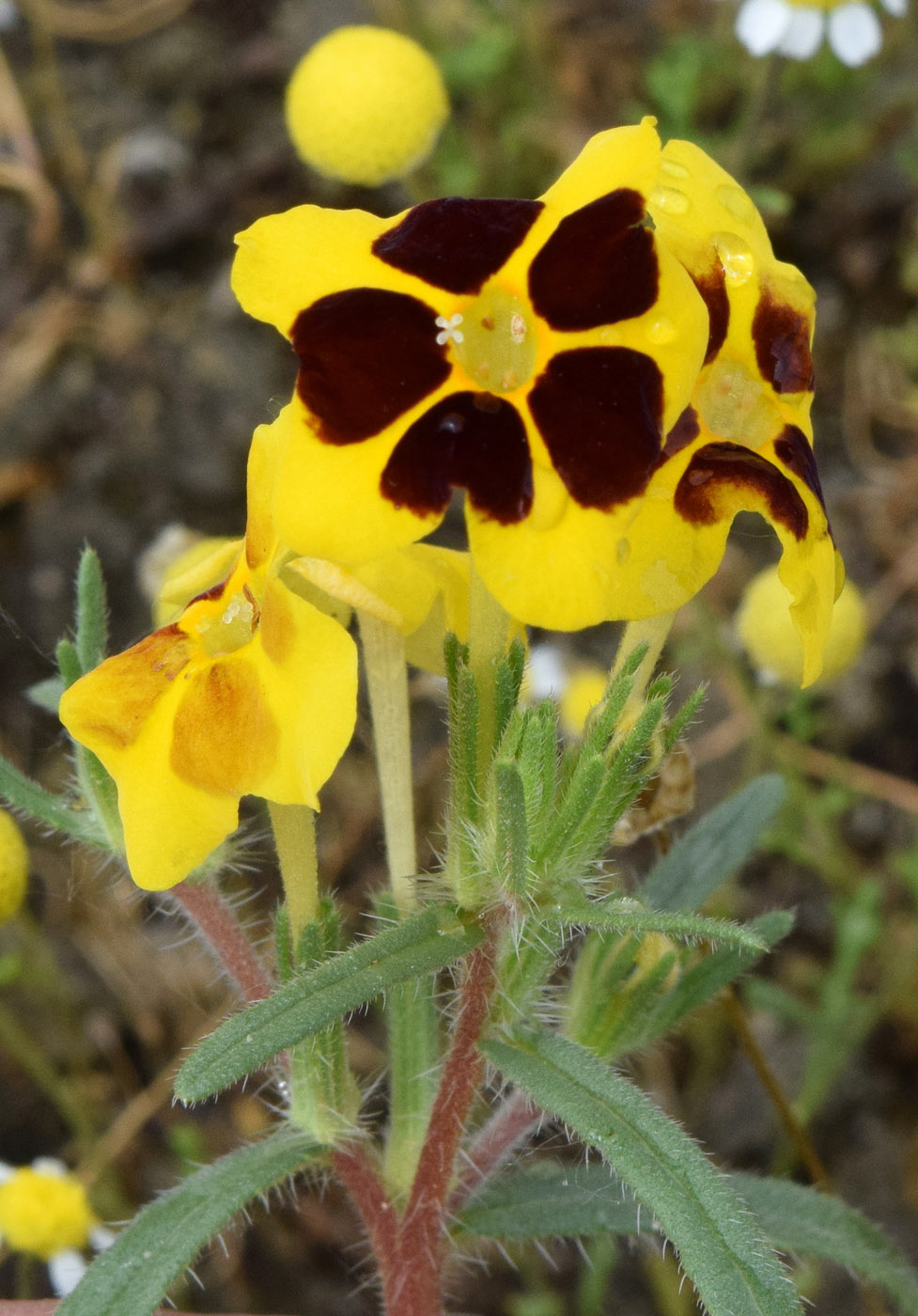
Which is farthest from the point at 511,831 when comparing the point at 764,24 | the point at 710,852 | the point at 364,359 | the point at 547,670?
the point at 764,24

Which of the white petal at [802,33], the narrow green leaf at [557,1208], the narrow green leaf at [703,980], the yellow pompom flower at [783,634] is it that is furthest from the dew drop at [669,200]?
the white petal at [802,33]

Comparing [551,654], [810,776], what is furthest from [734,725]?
[551,654]

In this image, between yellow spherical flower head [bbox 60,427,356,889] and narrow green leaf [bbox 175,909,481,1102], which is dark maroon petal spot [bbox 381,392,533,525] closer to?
yellow spherical flower head [bbox 60,427,356,889]

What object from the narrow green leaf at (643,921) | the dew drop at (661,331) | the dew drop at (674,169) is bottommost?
the narrow green leaf at (643,921)

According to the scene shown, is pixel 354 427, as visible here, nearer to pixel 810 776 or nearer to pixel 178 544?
pixel 178 544

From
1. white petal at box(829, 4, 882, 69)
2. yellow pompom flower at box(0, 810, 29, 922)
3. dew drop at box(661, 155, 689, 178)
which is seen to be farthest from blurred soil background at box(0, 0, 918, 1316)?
dew drop at box(661, 155, 689, 178)

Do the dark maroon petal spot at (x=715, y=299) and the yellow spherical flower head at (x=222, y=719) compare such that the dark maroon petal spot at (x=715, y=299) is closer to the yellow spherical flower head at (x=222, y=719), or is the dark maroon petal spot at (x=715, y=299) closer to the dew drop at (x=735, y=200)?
the dew drop at (x=735, y=200)
